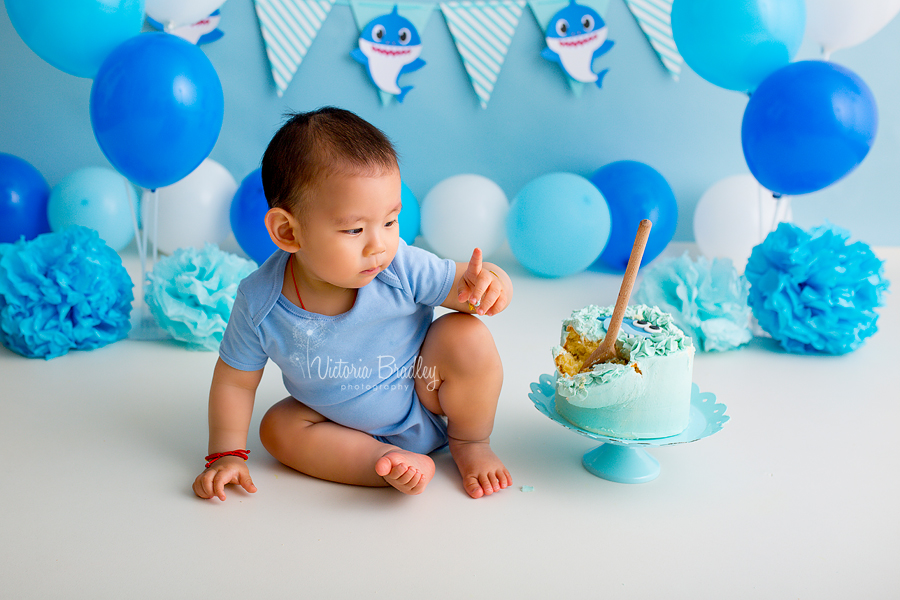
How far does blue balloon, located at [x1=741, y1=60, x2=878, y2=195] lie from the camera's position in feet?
5.80

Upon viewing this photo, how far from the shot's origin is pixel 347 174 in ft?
3.31

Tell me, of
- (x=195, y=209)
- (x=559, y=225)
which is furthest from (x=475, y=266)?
(x=195, y=209)

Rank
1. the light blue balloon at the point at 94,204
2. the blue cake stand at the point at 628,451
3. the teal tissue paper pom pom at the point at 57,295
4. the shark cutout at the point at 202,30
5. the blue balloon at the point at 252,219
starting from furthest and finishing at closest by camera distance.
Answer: the shark cutout at the point at 202,30, the light blue balloon at the point at 94,204, the blue balloon at the point at 252,219, the teal tissue paper pom pom at the point at 57,295, the blue cake stand at the point at 628,451

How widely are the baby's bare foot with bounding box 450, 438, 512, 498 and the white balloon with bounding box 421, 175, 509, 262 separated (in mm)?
1350

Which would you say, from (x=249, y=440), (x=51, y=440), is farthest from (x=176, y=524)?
(x=51, y=440)

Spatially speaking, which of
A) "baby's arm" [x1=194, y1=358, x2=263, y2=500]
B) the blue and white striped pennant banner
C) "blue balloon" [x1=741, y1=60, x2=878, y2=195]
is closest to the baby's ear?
"baby's arm" [x1=194, y1=358, x2=263, y2=500]

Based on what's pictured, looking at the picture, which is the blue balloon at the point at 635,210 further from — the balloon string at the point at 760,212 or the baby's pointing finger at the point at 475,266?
the baby's pointing finger at the point at 475,266

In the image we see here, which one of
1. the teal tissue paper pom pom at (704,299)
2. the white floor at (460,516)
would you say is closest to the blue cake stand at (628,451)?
the white floor at (460,516)

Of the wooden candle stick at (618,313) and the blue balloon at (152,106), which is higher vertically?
the blue balloon at (152,106)

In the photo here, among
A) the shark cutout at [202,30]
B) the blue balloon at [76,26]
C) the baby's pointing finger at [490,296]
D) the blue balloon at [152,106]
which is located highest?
the shark cutout at [202,30]

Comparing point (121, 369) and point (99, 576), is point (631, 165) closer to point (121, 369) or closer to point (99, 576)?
point (121, 369)

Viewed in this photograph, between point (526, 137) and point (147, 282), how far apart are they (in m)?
1.63

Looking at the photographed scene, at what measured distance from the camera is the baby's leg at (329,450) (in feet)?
3.64

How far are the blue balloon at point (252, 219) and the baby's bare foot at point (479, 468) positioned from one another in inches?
50.3
